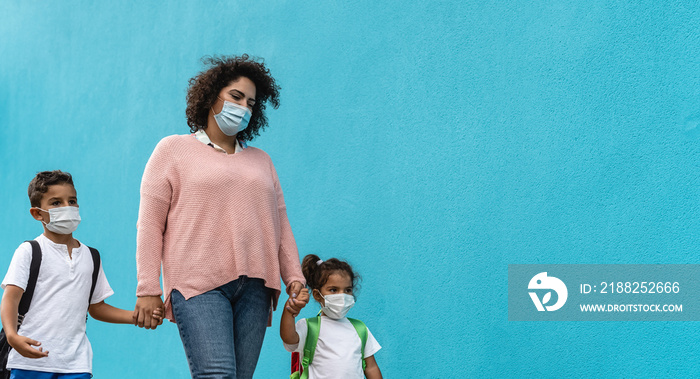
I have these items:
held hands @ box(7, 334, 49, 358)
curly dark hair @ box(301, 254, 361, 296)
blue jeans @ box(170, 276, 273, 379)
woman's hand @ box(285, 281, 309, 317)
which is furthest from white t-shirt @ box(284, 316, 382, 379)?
held hands @ box(7, 334, 49, 358)

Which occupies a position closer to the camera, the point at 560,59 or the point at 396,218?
the point at 560,59

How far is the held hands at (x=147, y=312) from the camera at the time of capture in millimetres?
2197

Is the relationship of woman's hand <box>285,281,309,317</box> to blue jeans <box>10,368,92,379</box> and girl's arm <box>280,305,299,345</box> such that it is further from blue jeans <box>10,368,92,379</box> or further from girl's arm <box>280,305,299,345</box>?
blue jeans <box>10,368,92,379</box>

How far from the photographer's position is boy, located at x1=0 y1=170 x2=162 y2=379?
101 inches

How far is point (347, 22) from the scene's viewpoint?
13.4 ft

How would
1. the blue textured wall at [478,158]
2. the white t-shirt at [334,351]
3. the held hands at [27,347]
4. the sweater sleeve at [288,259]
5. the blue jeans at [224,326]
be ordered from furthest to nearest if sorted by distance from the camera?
the blue textured wall at [478,158], the white t-shirt at [334,351], the sweater sleeve at [288,259], the held hands at [27,347], the blue jeans at [224,326]

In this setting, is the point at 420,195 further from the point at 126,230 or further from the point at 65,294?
the point at 126,230

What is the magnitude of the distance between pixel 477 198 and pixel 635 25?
110 centimetres

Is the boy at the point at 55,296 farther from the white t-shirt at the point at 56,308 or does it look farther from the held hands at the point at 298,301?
the held hands at the point at 298,301

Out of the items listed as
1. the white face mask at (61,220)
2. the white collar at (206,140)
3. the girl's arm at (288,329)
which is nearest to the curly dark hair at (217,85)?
the white collar at (206,140)

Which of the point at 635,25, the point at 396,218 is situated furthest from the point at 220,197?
the point at 635,25

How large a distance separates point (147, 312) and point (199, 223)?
323 millimetres

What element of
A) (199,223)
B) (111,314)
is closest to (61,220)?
(111,314)

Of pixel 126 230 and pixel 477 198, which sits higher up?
pixel 477 198
